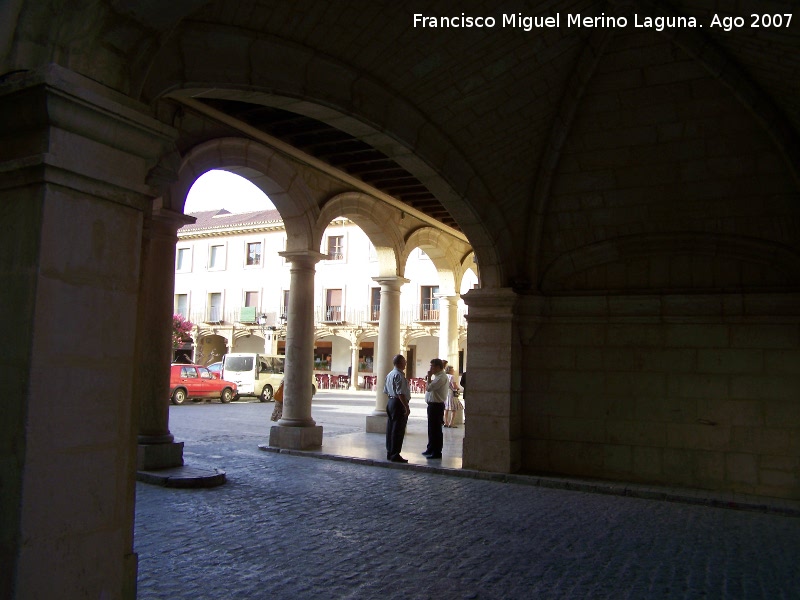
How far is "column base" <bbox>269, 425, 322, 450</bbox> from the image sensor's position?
9.13 m

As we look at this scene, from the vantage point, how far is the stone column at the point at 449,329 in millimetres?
13977

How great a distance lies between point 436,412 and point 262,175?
3922mm

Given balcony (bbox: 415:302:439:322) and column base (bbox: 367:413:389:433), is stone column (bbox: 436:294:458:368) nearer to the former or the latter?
column base (bbox: 367:413:389:433)

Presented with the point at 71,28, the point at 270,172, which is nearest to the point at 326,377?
the point at 270,172

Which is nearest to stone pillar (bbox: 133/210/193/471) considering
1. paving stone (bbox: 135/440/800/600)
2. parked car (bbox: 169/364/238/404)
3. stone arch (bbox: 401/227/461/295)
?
paving stone (bbox: 135/440/800/600)

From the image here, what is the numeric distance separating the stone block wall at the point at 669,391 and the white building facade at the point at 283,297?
21260 mm

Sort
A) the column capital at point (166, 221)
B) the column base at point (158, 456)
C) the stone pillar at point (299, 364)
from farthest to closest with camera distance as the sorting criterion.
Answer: the stone pillar at point (299, 364)
the column capital at point (166, 221)
the column base at point (158, 456)

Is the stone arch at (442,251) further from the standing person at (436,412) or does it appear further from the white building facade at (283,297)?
the white building facade at (283,297)

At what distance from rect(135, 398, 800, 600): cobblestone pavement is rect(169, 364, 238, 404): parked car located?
1309 cm

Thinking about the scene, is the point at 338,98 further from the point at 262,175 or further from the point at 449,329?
the point at 449,329

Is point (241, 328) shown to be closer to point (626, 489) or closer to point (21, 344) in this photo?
point (626, 489)

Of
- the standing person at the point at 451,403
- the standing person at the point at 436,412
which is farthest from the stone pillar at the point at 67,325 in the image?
the standing person at the point at 451,403

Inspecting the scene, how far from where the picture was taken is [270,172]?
8.76 m

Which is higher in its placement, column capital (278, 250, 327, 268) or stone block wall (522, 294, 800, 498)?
column capital (278, 250, 327, 268)
